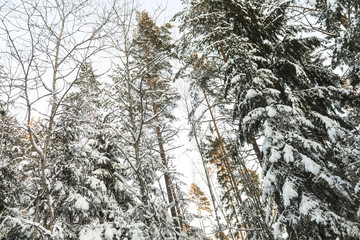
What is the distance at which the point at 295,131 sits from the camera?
15.2 feet

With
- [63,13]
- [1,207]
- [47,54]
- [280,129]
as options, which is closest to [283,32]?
[280,129]

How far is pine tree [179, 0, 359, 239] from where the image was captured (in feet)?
12.9

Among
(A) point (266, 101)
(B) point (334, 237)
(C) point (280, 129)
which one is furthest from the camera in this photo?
(A) point (266, 101)

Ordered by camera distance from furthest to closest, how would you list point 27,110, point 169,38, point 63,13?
point 169,38
point 63,13
point 27,110

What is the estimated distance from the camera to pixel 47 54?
4.04 metres

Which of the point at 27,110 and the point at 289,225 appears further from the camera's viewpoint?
the point at 289,225

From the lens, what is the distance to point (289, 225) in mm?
4004

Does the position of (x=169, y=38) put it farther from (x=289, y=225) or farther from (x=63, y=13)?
(x=289, y=225)

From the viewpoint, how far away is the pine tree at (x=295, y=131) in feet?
12.9

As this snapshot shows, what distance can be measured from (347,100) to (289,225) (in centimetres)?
386

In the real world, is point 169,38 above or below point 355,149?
above

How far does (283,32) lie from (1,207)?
38.4 ft

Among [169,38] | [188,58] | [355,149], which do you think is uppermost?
[169,38]

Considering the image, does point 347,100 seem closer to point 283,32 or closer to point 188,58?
point 283,32
